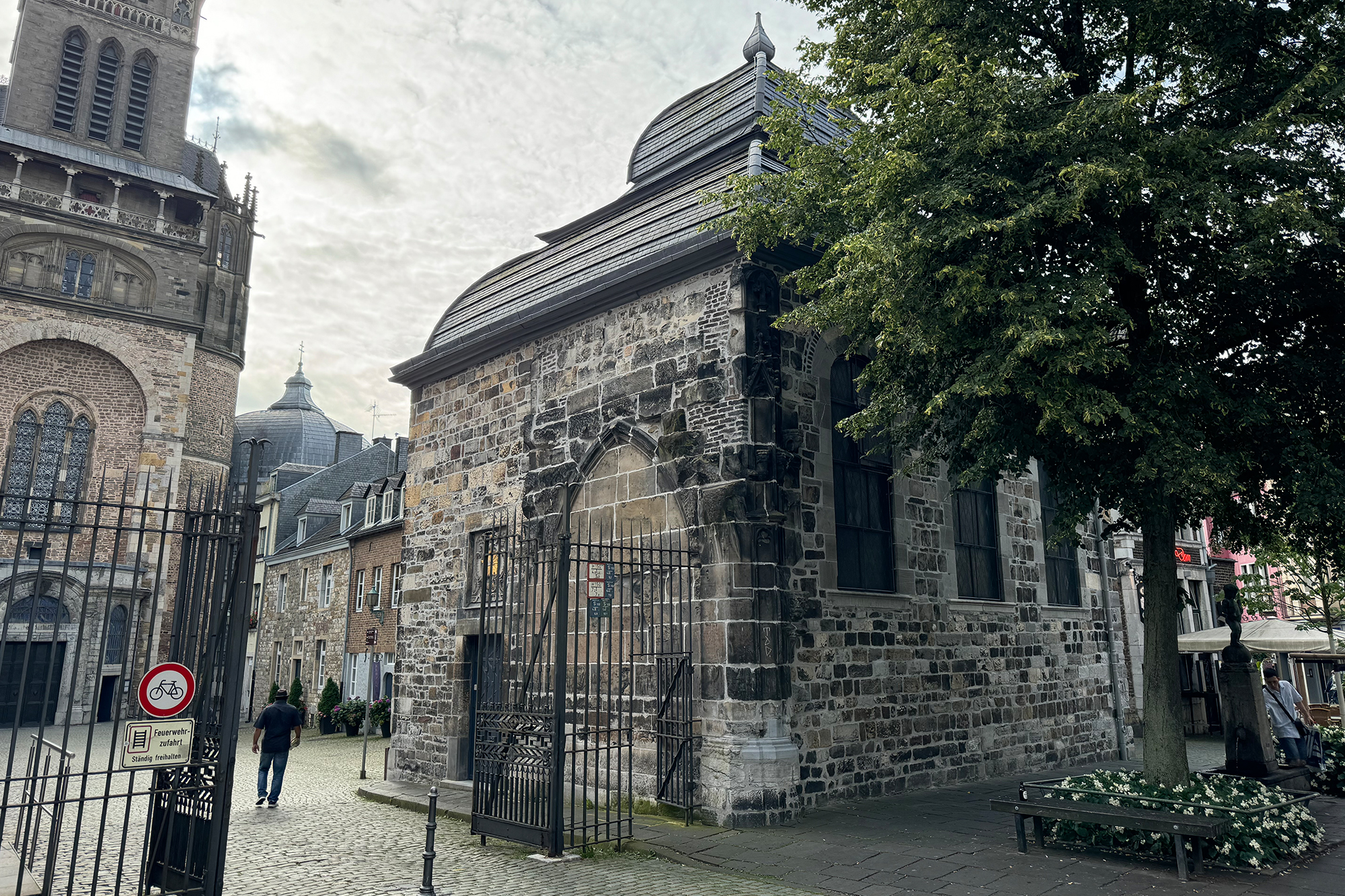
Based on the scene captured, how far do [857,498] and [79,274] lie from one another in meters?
33.7

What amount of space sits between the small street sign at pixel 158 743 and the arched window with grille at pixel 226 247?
136 feet

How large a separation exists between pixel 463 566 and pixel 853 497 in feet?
20.7

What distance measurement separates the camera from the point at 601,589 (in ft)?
31.2

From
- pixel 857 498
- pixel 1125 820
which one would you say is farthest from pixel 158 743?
pixel 857 498

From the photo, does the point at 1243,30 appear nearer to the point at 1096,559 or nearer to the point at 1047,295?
the point at 1047,295

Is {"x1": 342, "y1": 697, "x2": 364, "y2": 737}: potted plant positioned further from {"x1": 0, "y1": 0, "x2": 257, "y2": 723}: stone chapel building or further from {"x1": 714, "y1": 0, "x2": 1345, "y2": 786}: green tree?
{"x1": 714, "y1": 0, "x2": 1345, "y2": 786}: green tree

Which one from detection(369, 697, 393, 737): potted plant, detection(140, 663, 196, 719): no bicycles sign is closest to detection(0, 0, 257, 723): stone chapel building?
detection(369, 697, 393, 737): potted plant

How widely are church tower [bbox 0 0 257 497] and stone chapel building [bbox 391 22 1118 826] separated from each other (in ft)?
71.4

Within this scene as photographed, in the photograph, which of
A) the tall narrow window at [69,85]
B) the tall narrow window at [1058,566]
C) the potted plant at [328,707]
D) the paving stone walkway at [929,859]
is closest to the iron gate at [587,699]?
the paving stone walkway at [929,859]

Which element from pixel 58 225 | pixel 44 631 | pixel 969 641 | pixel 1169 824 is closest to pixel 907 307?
pixel 1169 824

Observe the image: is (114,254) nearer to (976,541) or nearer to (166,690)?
(976,541)

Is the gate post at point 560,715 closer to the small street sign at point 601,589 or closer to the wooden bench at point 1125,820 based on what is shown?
the small street sign at point 601,589

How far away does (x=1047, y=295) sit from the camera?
7.32 metres

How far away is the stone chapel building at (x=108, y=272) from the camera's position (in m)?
30.9
